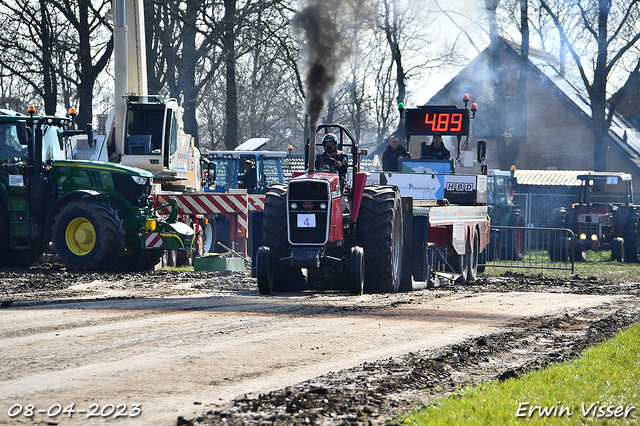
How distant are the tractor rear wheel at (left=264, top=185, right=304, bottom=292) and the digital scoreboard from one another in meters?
5.49

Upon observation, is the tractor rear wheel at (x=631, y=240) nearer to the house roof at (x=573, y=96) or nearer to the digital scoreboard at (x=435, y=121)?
the digital scoreboard at (x=435, y=121)

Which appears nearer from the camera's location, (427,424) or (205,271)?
(427,424)

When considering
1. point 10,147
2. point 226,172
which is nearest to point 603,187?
point 226,172

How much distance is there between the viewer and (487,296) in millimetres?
12125

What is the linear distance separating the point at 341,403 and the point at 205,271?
34.6ft

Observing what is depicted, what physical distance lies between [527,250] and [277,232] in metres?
11.6

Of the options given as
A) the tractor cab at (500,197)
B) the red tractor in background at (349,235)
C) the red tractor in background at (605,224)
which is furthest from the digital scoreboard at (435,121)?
the red tractor in background at (605,224)

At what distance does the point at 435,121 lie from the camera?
16547 mm

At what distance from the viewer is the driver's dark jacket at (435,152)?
53.4 feet

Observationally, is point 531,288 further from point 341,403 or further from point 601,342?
point 341,403

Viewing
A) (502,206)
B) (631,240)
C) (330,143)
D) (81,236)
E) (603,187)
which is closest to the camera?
(330,143)

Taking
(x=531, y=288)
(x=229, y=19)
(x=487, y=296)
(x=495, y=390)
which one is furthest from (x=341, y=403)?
(x=229, y=19)

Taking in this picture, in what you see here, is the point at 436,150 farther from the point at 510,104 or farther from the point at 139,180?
the point at 510,104

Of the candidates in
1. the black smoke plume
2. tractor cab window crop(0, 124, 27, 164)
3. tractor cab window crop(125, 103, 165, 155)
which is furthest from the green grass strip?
tractor cab window crop(125, 103, 165, 155)
